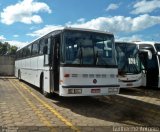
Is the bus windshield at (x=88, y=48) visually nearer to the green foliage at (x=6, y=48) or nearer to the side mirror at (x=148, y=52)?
the side mirror at (x=148, y=52)

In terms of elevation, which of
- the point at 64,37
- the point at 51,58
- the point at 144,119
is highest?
the point at 64,37

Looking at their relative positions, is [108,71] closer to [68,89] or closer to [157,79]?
[68,89]

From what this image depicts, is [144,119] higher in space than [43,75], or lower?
lower

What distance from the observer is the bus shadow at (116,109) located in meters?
9.43

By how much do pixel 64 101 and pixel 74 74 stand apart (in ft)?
7.74

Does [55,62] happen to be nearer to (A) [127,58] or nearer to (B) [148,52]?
(A) [127,58]

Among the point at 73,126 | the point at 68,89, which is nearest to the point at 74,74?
the point at 68,89

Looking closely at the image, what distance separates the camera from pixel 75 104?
12.1 meters

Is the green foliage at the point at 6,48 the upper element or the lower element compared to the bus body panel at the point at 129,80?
upper

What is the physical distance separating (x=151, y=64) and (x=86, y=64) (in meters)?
8.08

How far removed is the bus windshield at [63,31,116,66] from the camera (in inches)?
436

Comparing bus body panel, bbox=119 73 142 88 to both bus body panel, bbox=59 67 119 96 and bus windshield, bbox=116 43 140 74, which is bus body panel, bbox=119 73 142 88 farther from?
bus body panel, bbox=59 67 119 96

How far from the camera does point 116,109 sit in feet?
36.9

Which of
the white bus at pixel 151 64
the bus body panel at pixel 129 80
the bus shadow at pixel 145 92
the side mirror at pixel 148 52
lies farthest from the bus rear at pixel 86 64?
the white bus at pixel 151 64
